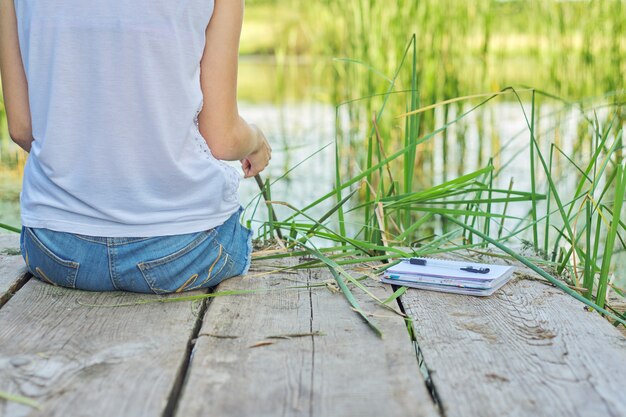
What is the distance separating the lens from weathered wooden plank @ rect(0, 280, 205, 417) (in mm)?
1152

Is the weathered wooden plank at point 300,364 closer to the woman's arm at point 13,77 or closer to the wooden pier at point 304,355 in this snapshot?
the wooden pier at point 304,355

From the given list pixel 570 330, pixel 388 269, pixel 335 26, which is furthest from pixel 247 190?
pixel 570 330

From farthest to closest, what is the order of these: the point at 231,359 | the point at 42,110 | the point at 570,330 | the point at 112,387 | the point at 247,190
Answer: the point at 247,190
the point at 42,110
the point at 570,330
the point at 231,359
the point at 112,387

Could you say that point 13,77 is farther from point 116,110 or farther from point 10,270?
point 10,270

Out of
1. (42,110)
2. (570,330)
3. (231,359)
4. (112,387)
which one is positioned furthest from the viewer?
(42,110)

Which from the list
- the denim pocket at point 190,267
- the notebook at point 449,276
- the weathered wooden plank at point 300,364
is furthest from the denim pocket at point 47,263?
the notebook at point 449,276

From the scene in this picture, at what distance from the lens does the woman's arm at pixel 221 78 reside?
163cm

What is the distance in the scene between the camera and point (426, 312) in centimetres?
156

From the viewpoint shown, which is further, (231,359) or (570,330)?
(570,330)

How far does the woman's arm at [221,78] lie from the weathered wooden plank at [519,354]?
17.1 inches

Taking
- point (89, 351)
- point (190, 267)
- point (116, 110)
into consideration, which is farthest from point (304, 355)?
point (116, 110)

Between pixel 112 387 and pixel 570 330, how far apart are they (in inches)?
28.2

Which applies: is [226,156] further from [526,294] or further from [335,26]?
[335,26]

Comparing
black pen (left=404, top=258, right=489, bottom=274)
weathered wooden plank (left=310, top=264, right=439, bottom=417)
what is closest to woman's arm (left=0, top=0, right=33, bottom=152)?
weathered wooden plank (left=310, top=264, right=439, bottom=417)
